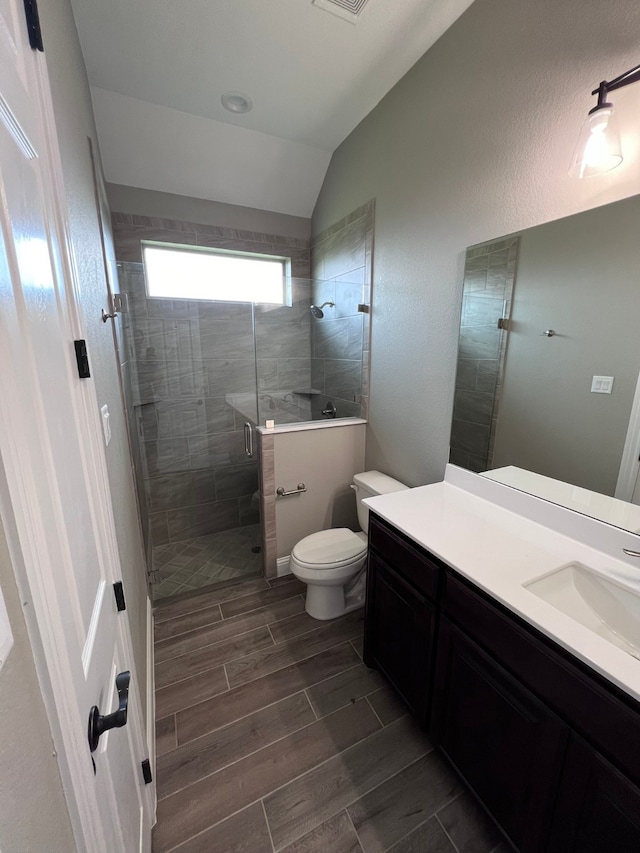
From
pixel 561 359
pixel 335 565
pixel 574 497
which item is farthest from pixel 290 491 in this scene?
pixel 561 359

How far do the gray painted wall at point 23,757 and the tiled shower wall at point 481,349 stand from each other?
5.46 ft

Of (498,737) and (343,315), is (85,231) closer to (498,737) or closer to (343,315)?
(343,315)

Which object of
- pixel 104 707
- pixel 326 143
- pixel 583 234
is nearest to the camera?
pixel 104 707

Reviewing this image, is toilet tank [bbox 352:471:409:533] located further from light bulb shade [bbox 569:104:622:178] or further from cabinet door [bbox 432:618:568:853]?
light bulb shade [bbox 569:104:622:178]

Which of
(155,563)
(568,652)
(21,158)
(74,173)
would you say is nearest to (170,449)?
(155,563)

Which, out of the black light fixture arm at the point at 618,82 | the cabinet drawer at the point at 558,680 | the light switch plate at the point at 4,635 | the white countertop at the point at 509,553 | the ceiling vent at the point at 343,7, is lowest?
the cabinet drawer at the point at 558,680

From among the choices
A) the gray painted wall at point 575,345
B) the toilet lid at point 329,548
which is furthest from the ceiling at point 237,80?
the toilet lid at point 329,548

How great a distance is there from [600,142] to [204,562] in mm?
3040

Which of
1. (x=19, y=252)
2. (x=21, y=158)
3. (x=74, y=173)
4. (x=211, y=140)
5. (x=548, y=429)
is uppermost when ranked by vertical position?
(x=211, y=140)

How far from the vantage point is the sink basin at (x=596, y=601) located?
1021 mm

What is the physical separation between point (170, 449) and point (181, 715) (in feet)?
5.89

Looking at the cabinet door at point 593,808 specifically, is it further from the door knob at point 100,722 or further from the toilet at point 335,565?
the toilet at point 335,565

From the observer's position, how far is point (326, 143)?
250 cm

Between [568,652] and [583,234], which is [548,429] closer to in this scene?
[583,234]
